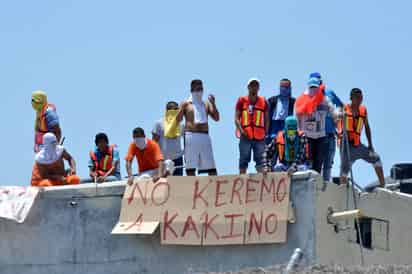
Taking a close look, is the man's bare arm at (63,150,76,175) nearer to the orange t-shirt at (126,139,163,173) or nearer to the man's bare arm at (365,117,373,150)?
the orange t-shirt at (126,139,163,173)

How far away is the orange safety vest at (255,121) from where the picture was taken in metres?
17.8

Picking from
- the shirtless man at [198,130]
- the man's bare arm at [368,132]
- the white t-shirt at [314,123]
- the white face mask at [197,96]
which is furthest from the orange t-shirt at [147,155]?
the man's bare arm at [368,132]

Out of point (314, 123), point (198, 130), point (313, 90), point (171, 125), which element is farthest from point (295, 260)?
point (171, 125)

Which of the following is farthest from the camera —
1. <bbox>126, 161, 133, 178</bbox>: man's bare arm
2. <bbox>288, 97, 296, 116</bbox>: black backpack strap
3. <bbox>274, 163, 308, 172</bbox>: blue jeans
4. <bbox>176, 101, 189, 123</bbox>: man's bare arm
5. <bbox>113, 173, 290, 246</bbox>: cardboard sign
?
<bbox>288, 97, 296, 116</bbox>: black backpack strap

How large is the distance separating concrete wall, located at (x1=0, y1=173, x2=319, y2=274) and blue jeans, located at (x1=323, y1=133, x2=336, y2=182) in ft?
3.40

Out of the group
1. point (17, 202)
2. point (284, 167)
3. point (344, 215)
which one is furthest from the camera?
point (17, 202)

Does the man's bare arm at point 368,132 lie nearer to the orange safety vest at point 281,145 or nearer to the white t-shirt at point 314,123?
the white t-shirt at point 314,123

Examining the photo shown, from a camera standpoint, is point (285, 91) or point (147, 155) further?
point (285, 91)

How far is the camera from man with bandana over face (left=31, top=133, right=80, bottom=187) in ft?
60.4

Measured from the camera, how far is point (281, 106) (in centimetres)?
1861

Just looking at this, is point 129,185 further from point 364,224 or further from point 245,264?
point 364,224

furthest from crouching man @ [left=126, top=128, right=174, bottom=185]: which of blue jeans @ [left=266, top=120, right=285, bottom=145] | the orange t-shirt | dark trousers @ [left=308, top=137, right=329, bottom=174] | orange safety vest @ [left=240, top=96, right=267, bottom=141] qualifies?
dark trousers @ [left=308, top=137, right=329, bottom=174]

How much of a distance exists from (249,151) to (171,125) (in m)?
1.76

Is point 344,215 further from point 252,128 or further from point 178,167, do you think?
point 178,167
